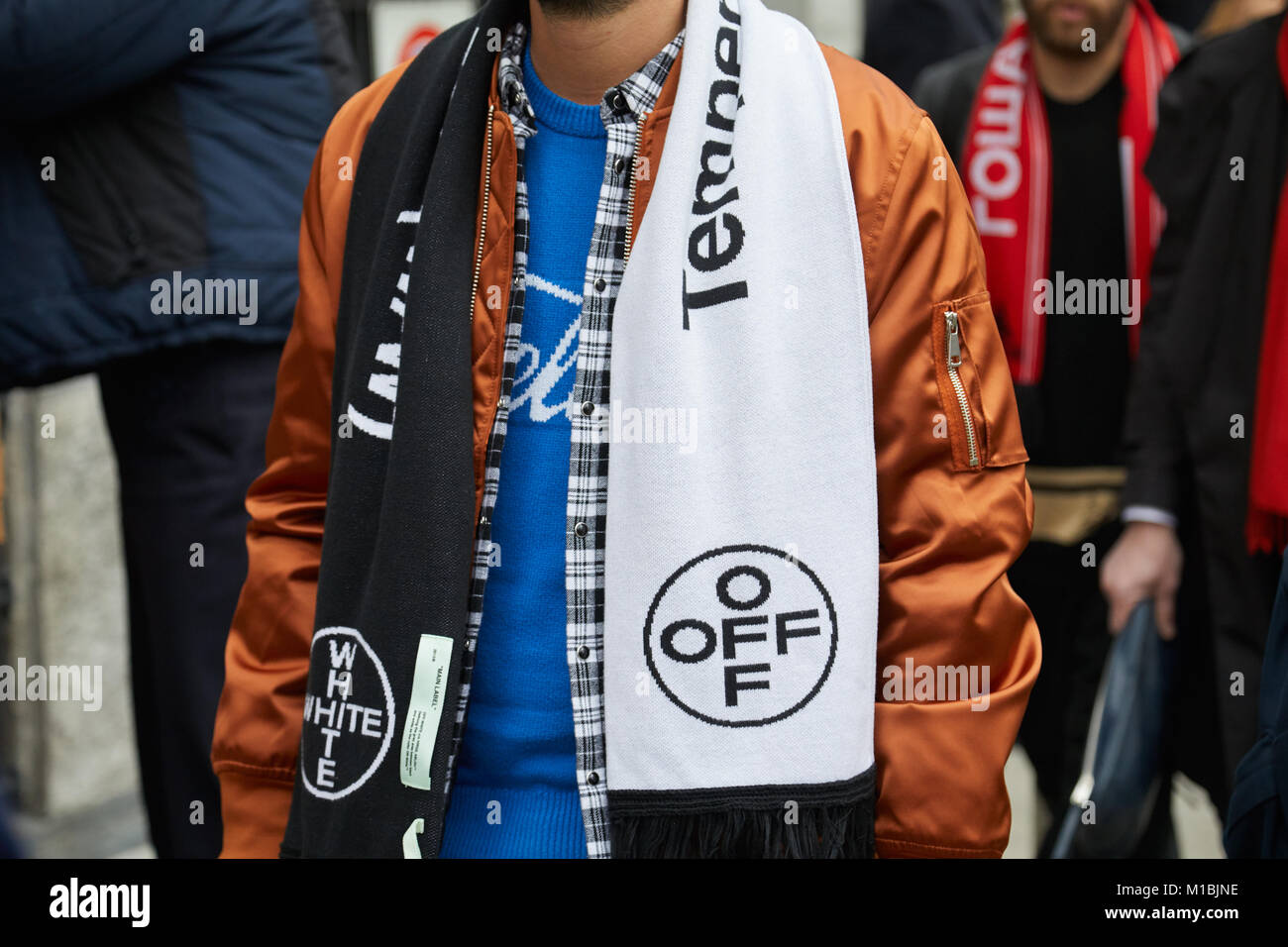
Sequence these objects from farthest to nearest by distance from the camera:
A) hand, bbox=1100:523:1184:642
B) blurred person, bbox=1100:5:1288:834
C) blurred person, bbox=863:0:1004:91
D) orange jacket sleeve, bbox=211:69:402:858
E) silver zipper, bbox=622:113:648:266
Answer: blurred person, bbox=863:0:1004:91 → hand, bbox=1100:523:1184:642 → blurred person, bbox=1100:5:1288:834 → orange jacket sleeve, bbox=211:69:402:858 → silver zipper, bbox=622:113:648:266

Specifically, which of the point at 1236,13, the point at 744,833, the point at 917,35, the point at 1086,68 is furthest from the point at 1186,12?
the point at 744,833

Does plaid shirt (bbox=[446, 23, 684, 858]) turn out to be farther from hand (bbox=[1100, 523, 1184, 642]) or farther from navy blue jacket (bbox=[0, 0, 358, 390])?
hand (bbox=[1100, 523, 1184, 642])

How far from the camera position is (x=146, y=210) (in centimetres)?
316

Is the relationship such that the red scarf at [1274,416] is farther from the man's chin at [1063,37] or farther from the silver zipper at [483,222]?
the silver zipper at [483,222]

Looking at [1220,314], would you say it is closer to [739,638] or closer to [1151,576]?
[1151,576]

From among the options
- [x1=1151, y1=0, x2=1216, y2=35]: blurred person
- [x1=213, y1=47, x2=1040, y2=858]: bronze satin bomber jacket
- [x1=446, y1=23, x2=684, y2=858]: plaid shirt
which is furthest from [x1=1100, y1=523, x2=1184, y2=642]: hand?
[x1=1151, y1=0, x2=1216, y2=35]: blurred person

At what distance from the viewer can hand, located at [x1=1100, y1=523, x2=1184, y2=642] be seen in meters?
3.54

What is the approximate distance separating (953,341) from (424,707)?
0.89 metres

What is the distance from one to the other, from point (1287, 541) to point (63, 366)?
8.76 feet

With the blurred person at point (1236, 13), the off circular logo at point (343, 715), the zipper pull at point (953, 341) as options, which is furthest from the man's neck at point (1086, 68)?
the off circular logo at point (343, 715)

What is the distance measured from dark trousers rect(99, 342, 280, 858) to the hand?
6.76 feet

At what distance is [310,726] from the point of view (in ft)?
7.15

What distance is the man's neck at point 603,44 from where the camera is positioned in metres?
2.14

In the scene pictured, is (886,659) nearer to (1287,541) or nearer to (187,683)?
(1287,541)
